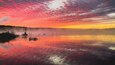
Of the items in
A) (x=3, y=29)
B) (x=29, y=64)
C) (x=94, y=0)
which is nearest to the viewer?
(x=29, y=64)

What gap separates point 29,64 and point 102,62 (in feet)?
16.4

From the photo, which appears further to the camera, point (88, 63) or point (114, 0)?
point (114, 0)

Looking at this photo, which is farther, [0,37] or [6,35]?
[6,35]

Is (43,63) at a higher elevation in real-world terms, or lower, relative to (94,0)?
lower

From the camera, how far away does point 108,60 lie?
56.9ft

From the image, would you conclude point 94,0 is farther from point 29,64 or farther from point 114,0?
point 29,64

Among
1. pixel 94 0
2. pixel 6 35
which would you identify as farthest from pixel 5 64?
pixel 6 35

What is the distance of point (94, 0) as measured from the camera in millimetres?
21047

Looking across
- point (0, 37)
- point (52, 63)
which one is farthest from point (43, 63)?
point (0, 37)

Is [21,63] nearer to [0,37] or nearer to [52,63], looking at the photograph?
[52,63]

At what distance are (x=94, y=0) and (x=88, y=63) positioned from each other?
22.0 feet

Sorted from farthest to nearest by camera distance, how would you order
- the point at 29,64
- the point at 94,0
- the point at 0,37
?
1. the point at 0,37
2. the point at 94,0
3. the point at 29,64

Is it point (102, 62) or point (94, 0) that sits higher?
point (94, 0)

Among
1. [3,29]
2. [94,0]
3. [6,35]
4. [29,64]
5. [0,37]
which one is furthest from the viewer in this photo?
[3,29]
